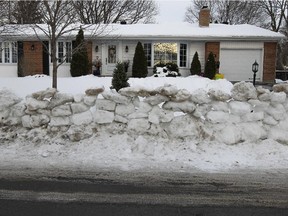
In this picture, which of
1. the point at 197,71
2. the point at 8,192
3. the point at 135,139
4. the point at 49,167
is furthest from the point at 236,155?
the point at 197,71

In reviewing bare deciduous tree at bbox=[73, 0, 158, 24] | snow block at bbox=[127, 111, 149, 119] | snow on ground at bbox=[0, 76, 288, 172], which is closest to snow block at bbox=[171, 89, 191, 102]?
snow block at bbox=[127, 111, 149, 119]

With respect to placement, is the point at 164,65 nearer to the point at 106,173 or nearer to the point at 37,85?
the point at 37,85

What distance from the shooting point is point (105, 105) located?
23.6 ft

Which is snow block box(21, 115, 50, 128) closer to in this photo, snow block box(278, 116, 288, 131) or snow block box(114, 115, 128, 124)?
snow block box(114, 115, 128, 124)

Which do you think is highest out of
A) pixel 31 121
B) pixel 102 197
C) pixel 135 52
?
pixel 135 52

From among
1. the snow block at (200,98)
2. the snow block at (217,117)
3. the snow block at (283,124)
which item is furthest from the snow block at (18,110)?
the snow block at (283,124)

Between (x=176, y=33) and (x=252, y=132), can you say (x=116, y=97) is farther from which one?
(x=176, y=33)

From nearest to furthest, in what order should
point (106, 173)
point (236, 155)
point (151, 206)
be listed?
point (151, 206)
point (106, 173)
point (236, 155)

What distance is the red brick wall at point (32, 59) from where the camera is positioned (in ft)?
78.4

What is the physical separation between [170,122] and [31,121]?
108 inches

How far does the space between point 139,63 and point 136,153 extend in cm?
1628

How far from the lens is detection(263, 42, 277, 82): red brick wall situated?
78.5 feet

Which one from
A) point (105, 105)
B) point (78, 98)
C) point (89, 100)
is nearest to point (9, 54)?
point (78, 98)

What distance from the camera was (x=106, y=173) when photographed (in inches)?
225
